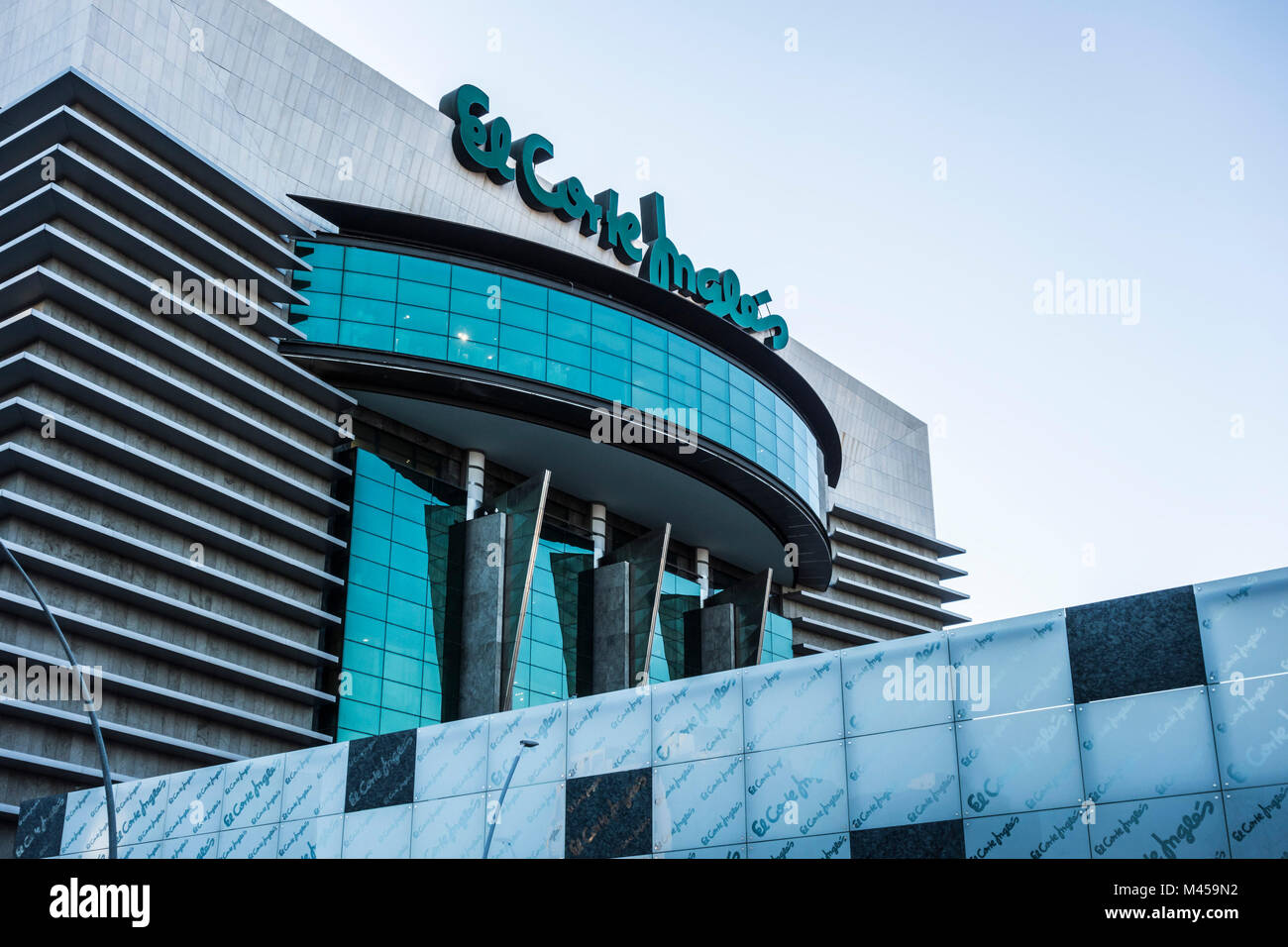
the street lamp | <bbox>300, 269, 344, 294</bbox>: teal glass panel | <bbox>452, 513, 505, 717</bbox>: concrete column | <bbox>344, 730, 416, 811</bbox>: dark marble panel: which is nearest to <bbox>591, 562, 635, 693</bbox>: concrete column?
<bbox>452, 513, 505, 717</bbox>: concrete column

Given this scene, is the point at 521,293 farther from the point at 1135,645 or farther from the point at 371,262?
the point at 1135,645

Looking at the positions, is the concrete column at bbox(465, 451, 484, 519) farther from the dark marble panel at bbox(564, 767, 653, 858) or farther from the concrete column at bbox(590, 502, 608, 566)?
the dark marble panel at bbox(564, 767, 653, 858)

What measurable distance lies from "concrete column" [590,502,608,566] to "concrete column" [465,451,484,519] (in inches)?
278

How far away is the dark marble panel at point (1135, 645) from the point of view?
58.0 ft

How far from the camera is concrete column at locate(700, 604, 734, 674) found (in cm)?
6162

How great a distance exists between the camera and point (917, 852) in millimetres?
19438

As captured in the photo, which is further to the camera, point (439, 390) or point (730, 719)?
point (439, 390)

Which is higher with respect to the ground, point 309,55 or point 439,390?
point 309,55

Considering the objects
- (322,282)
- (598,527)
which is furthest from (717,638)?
(322,282)

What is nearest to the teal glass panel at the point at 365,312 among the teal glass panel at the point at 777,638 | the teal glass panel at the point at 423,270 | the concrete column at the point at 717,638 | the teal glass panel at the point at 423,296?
the teal glass panel at the point at 423,296

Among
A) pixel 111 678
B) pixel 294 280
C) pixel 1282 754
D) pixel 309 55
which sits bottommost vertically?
pixel 1282 754
